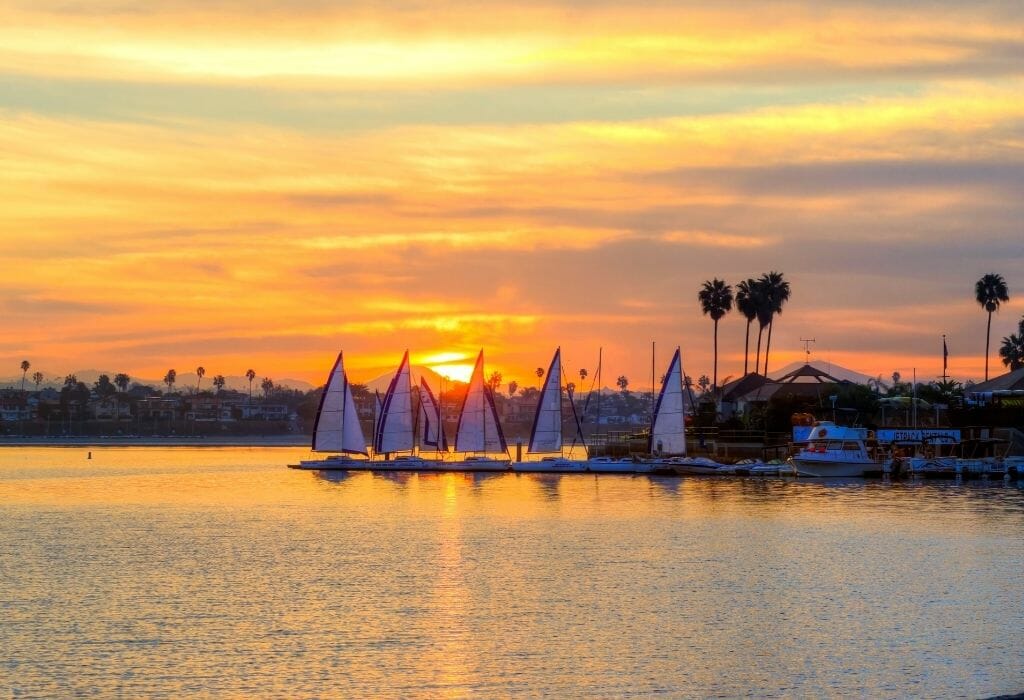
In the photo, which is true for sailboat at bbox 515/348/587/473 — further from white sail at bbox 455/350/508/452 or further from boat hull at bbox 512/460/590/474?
white sail at bbox 455/350/508/452

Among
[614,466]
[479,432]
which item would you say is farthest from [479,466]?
[614,466]

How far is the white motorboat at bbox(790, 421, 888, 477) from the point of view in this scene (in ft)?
427

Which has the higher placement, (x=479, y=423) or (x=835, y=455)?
(x=479, y=423)

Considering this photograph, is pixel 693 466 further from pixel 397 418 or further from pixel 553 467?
pixel 397 418

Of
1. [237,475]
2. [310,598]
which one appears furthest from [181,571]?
[237,475]

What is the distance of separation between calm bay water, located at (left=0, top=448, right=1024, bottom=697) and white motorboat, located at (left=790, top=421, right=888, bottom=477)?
26516 mm

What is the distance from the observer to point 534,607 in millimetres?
49469

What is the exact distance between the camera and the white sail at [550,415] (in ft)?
451

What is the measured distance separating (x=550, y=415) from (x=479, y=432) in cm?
902

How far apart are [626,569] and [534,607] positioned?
12356 mm

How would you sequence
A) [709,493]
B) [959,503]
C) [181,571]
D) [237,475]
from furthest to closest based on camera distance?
[237,475]
[709,493]
[959,503]
[181,571]

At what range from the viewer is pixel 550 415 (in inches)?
5433

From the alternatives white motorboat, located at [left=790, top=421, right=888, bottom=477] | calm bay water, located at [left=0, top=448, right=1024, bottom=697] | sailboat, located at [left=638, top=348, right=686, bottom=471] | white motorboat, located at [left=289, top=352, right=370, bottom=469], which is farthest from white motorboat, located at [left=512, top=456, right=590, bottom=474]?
calm bay water, located at [left=0, top=448, right=1024, bottom=697]

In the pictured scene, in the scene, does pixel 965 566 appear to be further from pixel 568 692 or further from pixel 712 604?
pixel 568 692
